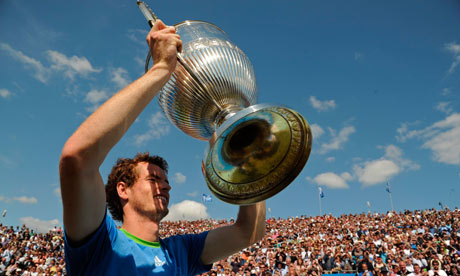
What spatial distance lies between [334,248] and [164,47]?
51.0 feet

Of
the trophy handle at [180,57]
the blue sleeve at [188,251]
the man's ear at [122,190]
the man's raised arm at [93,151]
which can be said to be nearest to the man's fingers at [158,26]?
the trophy handle at [180,57]

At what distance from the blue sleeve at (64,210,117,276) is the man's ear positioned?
0.54 metres

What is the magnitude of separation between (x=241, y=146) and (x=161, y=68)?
69cm

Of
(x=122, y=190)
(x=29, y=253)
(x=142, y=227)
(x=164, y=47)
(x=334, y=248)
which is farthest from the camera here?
(x=29, y=253)

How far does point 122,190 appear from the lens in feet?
7.03

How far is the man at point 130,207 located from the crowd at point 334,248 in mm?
10075

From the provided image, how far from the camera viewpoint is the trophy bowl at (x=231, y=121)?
176cm

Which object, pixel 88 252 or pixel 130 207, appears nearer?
pixel 88 252

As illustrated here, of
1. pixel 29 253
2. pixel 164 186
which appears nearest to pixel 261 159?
pixel 164 186

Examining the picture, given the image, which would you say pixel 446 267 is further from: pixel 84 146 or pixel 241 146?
pixel 84 146

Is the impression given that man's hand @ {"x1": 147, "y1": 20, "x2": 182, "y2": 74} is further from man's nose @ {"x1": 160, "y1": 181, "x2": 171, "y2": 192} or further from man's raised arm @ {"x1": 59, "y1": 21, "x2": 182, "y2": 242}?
man's nose @ {"x1": 160, "y1": 181, "x2": 171, "y2": 192}

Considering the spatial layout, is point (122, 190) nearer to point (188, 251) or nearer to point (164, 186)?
point (164, 186)

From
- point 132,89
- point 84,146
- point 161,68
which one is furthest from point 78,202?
point 161,68

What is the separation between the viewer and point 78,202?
1.22 meters
